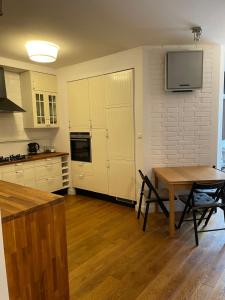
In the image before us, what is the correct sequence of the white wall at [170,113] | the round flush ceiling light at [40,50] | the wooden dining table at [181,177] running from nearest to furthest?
the wooden dining table at [181,177] → the round flush ceiling light at [40,50] → the white wall at [170,113]

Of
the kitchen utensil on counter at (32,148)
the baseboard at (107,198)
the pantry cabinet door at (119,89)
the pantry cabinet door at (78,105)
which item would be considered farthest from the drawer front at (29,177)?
the pantry cabinet door at (119,89)

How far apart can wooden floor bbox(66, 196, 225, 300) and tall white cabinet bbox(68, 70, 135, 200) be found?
76 centimetres

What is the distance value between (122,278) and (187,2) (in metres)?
2.60

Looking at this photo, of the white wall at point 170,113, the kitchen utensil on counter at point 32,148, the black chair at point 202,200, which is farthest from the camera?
the kitchen utensil on counter at point 32,148

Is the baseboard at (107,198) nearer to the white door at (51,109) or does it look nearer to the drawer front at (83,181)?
the drawer front at (83,181)

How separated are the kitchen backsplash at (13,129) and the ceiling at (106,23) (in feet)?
2.56

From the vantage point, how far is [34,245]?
1415mm

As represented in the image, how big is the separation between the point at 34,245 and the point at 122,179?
2321mm

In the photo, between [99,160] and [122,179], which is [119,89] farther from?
[122,179]

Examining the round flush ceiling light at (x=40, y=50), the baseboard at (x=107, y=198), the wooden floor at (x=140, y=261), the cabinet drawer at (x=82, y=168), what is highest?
the round flush ceiling light at (x=40, y=50)

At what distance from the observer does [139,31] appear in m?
2.64

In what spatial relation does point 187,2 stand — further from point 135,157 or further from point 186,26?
point 135,157

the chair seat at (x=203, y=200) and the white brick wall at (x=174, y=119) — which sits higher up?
the white brick wall at (x=174, y=119)

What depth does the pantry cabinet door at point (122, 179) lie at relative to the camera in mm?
3516
